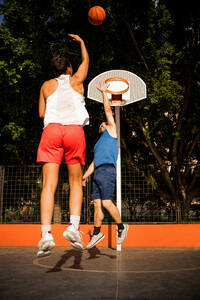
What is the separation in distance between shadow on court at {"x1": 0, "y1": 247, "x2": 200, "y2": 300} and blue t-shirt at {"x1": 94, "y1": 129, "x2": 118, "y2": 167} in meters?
1.50

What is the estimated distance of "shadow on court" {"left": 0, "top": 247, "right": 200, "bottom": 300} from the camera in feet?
7.91

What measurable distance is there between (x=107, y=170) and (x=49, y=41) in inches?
216

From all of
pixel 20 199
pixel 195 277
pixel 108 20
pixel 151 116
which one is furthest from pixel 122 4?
pixel 195 277

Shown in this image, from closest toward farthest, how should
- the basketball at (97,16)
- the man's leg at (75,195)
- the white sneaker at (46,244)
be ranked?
the white sneaker at (46,244) → the man's leg at (75,195) → the basketball at (97,16)

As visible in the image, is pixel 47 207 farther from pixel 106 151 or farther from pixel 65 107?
pixel 106 151

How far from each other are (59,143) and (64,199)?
4.54m

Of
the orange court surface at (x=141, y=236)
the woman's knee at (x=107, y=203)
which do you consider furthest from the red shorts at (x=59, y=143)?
the orange court surface at (x=141, y=236)

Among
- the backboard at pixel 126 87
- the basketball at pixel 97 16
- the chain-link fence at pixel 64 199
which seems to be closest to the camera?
the basketball at pixel 97 16

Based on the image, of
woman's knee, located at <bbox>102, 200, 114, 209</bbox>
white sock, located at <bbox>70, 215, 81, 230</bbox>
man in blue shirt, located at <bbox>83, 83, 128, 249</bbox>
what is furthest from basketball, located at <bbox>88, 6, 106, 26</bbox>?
white sock, located at <bbox>70, 215, 81, 230</bbox>

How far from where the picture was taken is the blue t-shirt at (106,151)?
4.30 meters

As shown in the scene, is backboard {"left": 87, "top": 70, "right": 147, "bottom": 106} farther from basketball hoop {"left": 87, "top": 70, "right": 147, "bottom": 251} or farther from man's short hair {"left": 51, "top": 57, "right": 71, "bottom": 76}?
man's short hair {"left": 51, "top": 57, "right": 71, "bottom": 76}

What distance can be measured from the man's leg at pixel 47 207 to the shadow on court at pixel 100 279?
0.37 meters

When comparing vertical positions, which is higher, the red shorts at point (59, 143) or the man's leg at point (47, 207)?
the red shorts at point (59, 143)

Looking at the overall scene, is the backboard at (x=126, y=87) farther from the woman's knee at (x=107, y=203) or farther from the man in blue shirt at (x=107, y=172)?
the woman's knee at (x=107, y=203)
